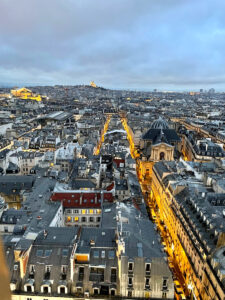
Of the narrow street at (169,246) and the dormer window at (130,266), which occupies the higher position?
the dormer window at (130,266)

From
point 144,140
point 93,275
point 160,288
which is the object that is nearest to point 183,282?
point 160,288

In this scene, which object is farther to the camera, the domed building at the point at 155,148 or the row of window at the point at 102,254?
the domed building at the point at 155,148

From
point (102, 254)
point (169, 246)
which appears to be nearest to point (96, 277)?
point (102, 254)

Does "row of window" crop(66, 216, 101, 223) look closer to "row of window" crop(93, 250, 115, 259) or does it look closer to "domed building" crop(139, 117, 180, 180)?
"row of window" crop(93, 250, 115, 259)

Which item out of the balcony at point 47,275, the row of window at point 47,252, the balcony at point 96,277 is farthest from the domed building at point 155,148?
the balcony at point 47,275

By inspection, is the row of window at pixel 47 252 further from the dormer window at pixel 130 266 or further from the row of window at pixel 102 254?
the dormer window at pixel 130 266

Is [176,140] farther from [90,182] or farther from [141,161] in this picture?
[90,182]

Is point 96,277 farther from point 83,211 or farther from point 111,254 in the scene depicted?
point 83,211

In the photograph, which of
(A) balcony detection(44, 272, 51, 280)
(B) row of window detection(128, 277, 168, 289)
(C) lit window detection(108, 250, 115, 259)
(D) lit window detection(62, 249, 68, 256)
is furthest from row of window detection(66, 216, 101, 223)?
(B) row of window detection(128, 277, 168, 289)
